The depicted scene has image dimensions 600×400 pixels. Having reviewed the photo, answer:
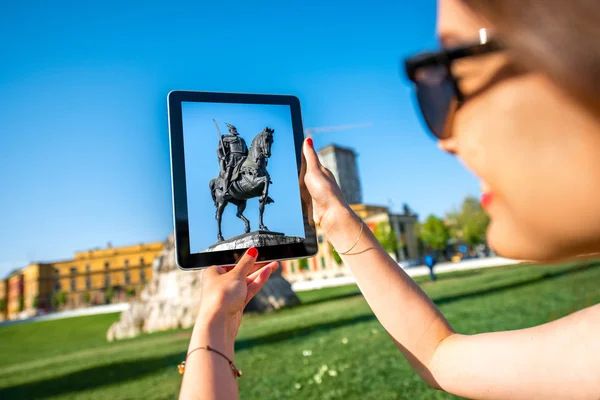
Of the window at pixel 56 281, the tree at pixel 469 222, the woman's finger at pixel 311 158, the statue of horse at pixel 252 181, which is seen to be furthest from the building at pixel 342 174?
the window at pixel 56 281

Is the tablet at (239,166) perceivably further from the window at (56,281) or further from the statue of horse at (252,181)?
the window at (56,281)

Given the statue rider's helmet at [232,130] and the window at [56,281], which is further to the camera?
the window at [56,281]

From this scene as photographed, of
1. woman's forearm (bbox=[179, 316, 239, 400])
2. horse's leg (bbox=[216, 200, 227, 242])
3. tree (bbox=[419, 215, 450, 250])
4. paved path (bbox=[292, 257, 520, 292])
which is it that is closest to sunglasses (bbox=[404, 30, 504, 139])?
woman's forearm (bbox=[179, 316, 239, 400])

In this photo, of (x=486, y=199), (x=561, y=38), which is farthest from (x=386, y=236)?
(x=561, y=38)

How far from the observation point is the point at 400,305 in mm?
1498

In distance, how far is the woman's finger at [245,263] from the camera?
156 cm

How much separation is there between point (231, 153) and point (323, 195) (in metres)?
0.48

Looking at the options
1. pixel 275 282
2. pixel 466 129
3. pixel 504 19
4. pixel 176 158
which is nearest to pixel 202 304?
pixel 176 158

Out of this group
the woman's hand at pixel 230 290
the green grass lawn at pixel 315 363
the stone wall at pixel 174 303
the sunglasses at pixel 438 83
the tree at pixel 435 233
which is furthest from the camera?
the tree at pixel 435 233

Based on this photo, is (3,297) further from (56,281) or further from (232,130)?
(232,130)

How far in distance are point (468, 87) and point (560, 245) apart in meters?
0.29

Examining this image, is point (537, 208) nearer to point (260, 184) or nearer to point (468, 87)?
point (468, 87)

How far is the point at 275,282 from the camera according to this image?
68.0 ft

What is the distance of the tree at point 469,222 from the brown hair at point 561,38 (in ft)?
180
